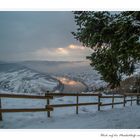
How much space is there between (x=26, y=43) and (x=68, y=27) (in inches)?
46.9

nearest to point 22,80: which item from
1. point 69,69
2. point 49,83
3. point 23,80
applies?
point 23,80

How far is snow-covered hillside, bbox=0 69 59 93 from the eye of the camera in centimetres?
986

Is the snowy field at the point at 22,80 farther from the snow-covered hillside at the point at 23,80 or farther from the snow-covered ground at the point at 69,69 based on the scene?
the snow-covered ground at the point at 69,69

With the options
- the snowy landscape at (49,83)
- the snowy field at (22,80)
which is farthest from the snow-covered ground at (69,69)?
the snowy field at (22,80)

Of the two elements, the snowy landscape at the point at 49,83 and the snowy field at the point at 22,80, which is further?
the snowy field at the point at 22,80

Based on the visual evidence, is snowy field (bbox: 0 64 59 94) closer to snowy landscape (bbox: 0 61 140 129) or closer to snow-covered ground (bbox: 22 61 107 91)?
snowy landscape (bbox: 0 61 140 129)

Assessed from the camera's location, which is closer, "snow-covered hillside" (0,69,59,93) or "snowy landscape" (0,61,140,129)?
"snowy landscape" (0,61,140,129)

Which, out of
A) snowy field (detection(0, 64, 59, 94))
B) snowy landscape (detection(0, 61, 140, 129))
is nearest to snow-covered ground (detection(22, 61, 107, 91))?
snowy landscape (detection(0, 61, 140, 129))

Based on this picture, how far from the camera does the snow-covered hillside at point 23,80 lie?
32.3ft

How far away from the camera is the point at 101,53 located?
9789 millimetres

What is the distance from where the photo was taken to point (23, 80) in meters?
10.1
